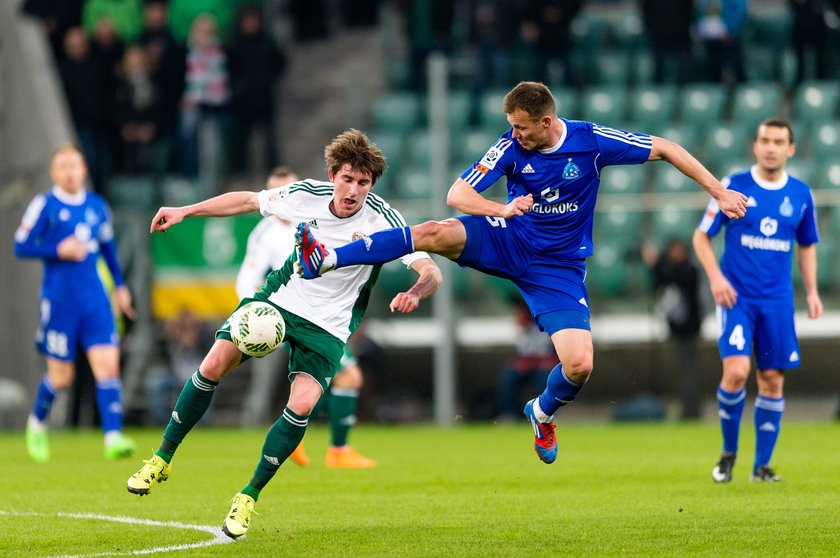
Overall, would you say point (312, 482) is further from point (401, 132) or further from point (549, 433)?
point (401, 132)

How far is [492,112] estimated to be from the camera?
1950 cm

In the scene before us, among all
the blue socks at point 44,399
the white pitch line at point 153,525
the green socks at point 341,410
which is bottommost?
the blue socks at point 44,399

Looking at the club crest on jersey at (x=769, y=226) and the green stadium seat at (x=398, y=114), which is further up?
the club crest on jersey at (x=769, y=226)

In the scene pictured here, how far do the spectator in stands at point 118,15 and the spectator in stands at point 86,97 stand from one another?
0.91 m

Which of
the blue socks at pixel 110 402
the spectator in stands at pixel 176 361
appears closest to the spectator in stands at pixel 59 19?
the spectator in stands at pixel 176 361

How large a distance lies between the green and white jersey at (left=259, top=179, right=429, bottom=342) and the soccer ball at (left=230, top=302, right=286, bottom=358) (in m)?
0.27

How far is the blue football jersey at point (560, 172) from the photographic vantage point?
25.6 ft

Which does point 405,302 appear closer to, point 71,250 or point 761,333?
point 761,333

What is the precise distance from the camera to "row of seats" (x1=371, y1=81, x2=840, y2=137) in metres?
19.0

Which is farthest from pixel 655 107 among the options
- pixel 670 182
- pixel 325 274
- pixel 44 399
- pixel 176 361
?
pixel 325 274

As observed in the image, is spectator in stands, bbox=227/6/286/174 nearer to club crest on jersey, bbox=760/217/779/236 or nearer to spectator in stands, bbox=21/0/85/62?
spectator in stands, bbox=21/0/85/62

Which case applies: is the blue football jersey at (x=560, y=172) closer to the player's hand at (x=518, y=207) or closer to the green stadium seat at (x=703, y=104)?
the player's hand at (x=518, y=207)

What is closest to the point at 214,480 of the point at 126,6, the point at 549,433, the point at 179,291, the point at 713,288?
the point at 549,433

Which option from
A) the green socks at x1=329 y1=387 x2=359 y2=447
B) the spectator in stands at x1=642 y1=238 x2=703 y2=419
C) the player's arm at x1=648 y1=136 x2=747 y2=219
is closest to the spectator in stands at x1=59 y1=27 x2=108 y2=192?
the spectator in stands at x1=642 y1=238 x2=703 y2=419
